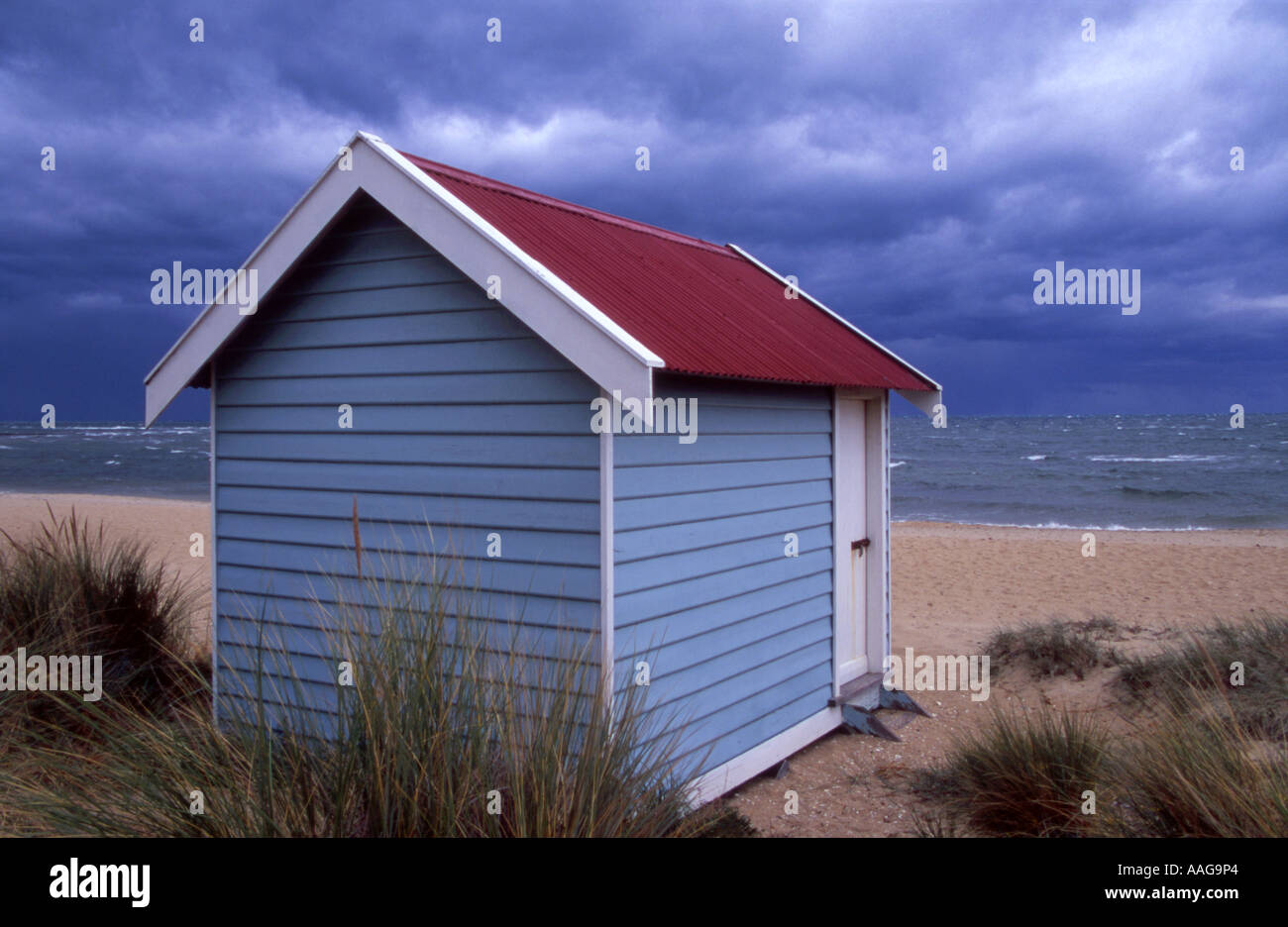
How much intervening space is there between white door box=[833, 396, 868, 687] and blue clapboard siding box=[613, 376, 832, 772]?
0.22 m

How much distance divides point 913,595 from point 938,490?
23.8 meters

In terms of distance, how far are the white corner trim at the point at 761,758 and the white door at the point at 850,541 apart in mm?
416

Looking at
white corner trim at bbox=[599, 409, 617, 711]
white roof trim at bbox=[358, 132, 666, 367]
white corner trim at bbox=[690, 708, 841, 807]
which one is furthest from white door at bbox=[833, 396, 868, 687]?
white roof trim at bbox=[358, 132, 666, 367]

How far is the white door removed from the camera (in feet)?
26.2

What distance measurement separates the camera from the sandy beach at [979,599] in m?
6.48

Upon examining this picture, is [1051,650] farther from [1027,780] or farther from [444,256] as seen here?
[444,256]

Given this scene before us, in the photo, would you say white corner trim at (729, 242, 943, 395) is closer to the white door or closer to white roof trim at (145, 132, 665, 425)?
the white door

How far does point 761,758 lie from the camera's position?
21.8ft

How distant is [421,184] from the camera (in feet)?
17.5

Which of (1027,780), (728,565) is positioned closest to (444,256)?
(728,565)

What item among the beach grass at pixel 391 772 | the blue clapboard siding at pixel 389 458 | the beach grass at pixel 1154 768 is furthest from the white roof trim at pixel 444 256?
the beach grass at pixel 1154 768

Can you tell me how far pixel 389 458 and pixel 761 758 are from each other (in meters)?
3.28

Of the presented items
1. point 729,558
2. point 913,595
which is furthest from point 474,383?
point 913,595
